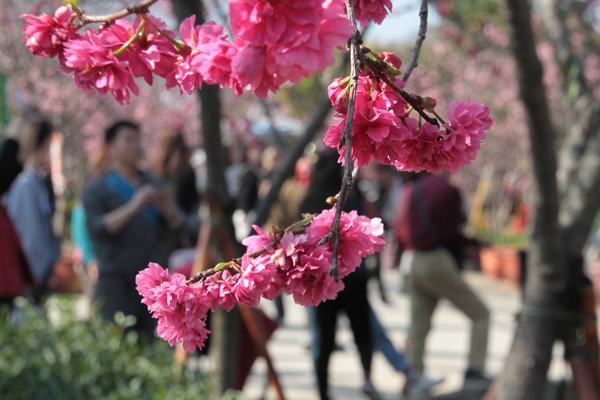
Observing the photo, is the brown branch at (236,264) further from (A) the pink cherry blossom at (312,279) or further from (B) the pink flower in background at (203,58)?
(B) the pink flower in background at (203,58)

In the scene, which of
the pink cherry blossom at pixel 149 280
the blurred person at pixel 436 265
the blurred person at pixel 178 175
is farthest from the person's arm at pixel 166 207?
the pink cherry blossom at pixel 149 280

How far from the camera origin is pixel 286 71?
764 mm

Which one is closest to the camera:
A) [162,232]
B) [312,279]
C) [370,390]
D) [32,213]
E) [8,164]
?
[312,279]

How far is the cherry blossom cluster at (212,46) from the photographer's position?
28.3 inches

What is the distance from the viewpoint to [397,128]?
2.72 ft

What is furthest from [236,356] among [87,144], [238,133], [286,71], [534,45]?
[87,144]

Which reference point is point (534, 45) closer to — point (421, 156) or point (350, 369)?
point (421, 156)

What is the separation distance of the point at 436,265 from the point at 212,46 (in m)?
3.29

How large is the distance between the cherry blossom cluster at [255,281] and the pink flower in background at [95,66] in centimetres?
32

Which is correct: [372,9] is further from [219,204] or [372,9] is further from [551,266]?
[551,266]

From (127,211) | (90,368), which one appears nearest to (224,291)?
(90,368)

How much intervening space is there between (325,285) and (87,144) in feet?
37.3

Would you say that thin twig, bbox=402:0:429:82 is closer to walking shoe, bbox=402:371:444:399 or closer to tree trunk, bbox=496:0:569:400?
tree trunk, bbox=496:0:569:400

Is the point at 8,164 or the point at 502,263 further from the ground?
the point at 8,164
